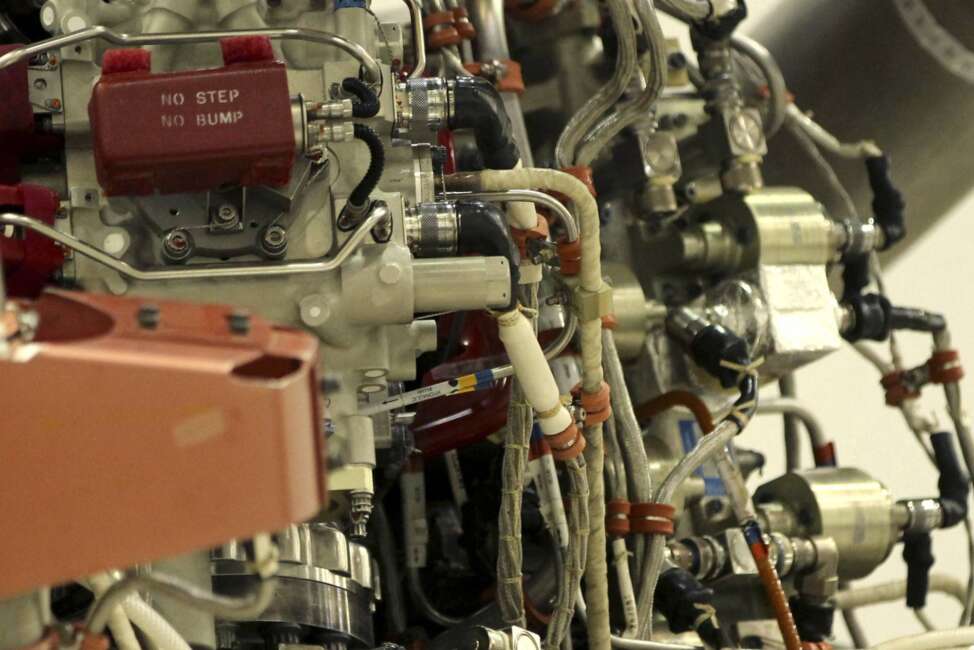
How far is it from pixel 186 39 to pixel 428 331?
0.41 m

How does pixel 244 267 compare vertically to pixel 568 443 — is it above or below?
above

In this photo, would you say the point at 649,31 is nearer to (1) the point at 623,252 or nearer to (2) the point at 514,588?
(1) the point at 623,252

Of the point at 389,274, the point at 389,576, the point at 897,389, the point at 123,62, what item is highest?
the point at 123,62

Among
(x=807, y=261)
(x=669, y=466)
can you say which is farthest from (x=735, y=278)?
(x=669, y=466)

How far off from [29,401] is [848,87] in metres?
1.96

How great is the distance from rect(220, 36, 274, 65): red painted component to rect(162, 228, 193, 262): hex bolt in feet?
0.59

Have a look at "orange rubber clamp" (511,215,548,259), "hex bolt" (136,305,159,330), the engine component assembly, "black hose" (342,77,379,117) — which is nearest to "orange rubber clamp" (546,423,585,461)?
the engine component assembly

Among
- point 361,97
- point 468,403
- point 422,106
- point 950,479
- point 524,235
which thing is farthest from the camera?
point 950,479

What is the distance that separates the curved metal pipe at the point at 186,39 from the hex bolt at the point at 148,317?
551 millimetres

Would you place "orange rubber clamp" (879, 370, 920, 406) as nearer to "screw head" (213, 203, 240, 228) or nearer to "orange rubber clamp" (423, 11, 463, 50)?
"orange rubber clamp" (423, 11, 463, 50)

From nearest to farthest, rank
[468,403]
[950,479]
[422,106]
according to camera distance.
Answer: [422,106], [468,403], [950,479]

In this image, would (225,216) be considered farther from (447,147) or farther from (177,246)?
(447,147)

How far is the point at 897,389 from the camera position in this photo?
282 centimetres

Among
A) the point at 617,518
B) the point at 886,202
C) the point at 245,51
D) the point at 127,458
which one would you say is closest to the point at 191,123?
the point at 245,51
